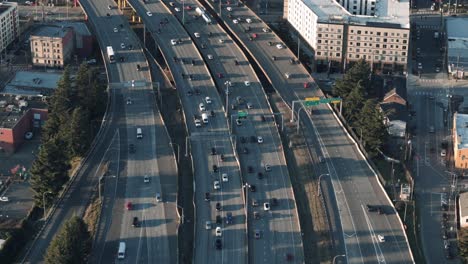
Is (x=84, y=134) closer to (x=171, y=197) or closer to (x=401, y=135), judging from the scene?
(x=171, y=197)

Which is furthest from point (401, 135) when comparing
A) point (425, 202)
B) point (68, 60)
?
point (68, 60)

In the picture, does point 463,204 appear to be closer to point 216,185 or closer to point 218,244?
point 216,185

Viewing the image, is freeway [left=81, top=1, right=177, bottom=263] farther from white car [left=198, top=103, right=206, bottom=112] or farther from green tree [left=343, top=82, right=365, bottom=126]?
green tree [left=343, top=82, right=365, bottom=126]

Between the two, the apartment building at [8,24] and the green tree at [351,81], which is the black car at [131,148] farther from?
the apartment building at [8,24]

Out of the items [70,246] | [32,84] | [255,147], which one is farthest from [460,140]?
[32,84]

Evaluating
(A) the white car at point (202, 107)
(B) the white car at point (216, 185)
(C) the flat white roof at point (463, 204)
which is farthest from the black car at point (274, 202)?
(A) the white car at point (202, 107)

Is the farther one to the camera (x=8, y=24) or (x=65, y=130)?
(x=8, y=24)

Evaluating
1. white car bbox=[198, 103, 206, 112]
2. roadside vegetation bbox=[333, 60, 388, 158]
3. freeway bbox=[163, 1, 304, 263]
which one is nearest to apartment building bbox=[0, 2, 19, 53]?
freeway bbox=[163, 1, 304, 263]
